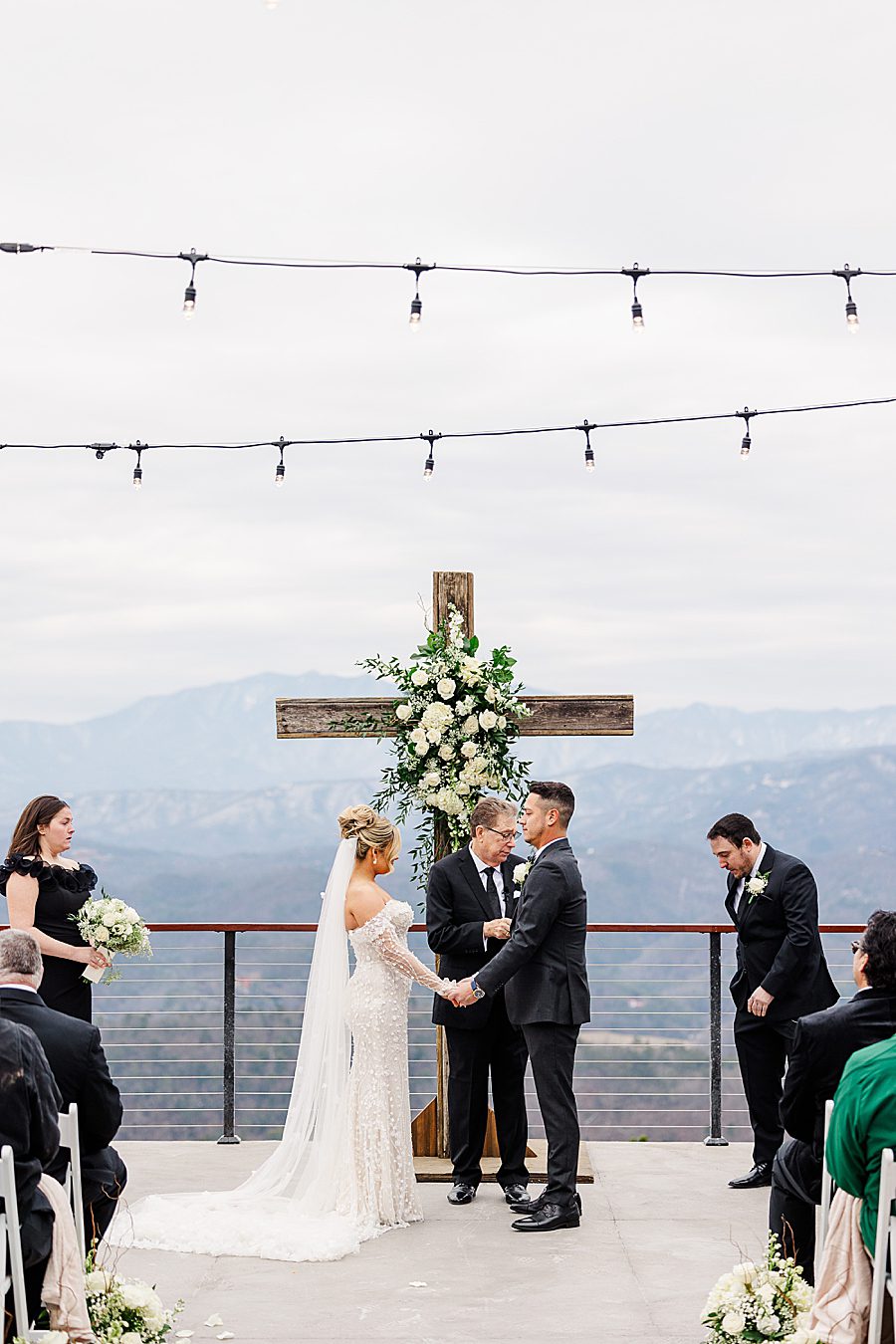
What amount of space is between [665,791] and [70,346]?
75.4 metres

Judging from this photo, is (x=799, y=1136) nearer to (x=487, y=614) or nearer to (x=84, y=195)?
(x=84, y=195)

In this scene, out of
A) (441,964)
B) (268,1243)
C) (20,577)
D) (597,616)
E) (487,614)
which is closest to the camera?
(268,1243)

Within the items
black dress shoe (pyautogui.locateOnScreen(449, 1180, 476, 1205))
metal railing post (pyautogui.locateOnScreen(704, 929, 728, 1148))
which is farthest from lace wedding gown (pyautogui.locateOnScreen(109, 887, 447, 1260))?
metal railing post (pyautogui.locateOnScreen(704, 929, 728, 1148))

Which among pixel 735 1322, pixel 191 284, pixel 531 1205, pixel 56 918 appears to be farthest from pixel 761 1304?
pixel 191 284

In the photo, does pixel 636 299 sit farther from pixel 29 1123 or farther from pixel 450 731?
pixel 29 1123

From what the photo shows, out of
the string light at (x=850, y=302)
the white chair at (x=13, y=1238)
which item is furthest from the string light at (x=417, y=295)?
the white chair at (x=13, y=1238)

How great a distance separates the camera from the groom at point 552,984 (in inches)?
219

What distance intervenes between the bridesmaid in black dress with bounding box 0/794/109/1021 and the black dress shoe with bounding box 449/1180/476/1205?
1646mm

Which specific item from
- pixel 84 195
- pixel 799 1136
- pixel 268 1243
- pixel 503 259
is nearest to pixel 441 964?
pixel 268 1243

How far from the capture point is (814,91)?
5477mm

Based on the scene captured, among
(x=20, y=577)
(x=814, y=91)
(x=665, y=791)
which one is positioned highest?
(x=814, y=91)

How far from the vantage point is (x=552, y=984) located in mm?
5586

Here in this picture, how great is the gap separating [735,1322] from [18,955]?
2.00 m

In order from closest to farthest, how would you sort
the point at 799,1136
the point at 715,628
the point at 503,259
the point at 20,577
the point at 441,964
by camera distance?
the point at 799,1136
the point at 503,259
the point at 441,964
the point at 20,577
the point at 715,628
